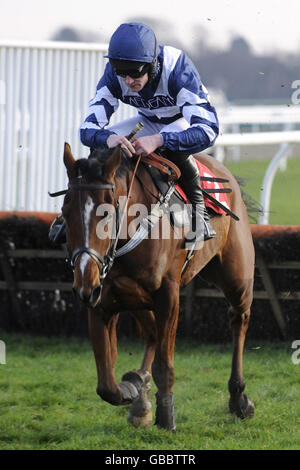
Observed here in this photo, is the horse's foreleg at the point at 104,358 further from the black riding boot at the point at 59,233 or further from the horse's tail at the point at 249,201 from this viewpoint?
the horse's tail at the point at 249,201

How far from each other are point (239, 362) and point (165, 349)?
92cm

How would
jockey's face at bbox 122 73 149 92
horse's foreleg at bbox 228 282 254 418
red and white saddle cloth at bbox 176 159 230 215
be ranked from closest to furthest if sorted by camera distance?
jockey's face at bbox 122 73 149 92, red and white saddle cloth at bbox 176 159 230 215, horse's foreleg at bbox 228 282 254 418

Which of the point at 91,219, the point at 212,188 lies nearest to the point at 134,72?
the point at 91,219

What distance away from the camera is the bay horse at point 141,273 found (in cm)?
362

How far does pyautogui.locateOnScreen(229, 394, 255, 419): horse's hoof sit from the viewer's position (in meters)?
4.77

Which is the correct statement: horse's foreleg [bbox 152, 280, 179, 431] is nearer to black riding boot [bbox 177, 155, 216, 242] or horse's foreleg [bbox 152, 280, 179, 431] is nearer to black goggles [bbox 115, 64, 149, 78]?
black riding boot [bbox 177, 155, 216, 242]

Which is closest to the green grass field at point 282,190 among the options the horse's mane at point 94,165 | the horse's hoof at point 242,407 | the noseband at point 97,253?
the horse's hoof at point 242,407

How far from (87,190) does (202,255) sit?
1182mm

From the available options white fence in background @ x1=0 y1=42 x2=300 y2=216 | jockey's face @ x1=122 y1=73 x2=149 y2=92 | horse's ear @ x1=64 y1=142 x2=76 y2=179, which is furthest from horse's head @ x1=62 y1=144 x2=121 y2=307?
white fence in background @ x1=0 y1=42 x2=300 y2=216

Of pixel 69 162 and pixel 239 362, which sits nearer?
pixel 69 162

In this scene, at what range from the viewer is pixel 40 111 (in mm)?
8094

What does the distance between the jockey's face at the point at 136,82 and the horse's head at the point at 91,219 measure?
1.40 ft

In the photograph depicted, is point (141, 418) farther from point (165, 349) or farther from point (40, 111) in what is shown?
point (40, 111)
